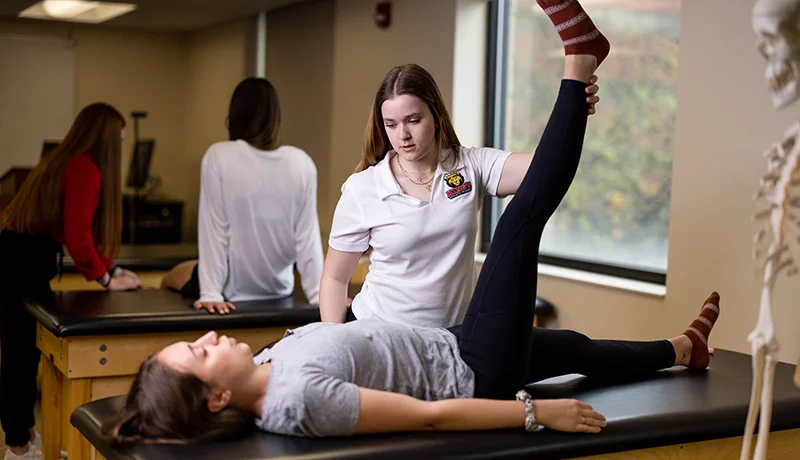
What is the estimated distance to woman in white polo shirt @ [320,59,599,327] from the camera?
2.19 m

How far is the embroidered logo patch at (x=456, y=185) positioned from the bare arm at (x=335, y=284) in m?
0.30

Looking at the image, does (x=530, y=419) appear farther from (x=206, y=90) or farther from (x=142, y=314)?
(x=206, y=90)

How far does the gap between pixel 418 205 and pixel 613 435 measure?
687 millimetres

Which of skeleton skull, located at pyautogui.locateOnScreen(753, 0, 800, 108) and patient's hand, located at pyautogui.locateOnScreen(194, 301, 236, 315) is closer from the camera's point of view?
skeleton skull, located at pyautogui.locateOnScreen(753, 0, 800, 108)

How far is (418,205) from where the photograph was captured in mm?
2213

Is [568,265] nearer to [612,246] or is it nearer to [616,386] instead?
[612,246]

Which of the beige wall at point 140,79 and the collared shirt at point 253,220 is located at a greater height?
the beige wall at point 140,79

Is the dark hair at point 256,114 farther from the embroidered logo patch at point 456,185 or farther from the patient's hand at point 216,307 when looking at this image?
the embroidered logo patch at point 456,185

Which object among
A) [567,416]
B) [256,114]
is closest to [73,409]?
[256,114]

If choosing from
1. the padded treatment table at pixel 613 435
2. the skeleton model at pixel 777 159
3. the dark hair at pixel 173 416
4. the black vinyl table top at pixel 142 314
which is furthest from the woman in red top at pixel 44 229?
the skeleton model at pixel 777 159

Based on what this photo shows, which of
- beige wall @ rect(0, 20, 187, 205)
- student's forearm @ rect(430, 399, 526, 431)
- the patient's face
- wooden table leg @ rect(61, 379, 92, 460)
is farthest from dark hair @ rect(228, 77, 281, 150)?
beige wall @ rect(0, 20, 187, 205)

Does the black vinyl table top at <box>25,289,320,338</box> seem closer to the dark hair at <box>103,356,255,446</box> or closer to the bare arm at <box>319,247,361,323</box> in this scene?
the bare arm at <box>319,247,361,323</box>

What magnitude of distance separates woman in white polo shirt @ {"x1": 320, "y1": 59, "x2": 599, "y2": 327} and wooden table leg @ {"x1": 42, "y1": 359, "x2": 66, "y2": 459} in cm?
153

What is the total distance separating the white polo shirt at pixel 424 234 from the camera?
220 cm
